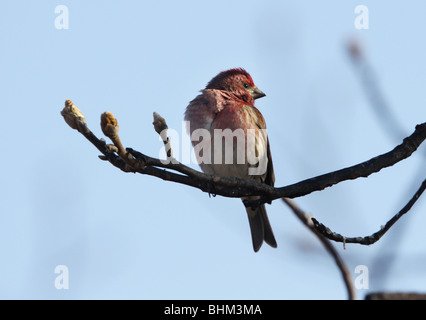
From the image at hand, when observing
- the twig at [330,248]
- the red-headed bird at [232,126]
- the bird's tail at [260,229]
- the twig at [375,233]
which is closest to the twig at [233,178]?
the twig at [375,233]

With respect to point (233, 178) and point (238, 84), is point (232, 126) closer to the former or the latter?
point (238, 84)

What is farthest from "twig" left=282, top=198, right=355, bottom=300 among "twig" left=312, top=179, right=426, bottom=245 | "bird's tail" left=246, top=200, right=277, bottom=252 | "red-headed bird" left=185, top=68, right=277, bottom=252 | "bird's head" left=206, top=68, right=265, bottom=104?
"bird's head" left=206, top=68, right=265, bottom=104

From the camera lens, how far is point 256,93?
8.82 m

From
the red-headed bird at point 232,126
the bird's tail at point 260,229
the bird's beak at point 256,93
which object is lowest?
the bird's tail at point 260,229

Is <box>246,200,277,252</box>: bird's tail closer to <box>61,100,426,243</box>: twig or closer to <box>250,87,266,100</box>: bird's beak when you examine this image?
<box>250,87,266,100</box>: bird's beak

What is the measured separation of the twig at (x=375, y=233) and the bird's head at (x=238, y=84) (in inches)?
165

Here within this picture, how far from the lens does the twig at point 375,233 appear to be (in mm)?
4504

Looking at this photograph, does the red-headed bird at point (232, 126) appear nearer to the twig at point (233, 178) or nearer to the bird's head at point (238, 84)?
the bird's head at point (238, 84)

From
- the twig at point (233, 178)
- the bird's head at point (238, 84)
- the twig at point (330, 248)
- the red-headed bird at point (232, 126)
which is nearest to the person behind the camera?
the twig at point (233, 178)

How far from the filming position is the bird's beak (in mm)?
8787

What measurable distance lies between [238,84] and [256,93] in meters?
0.33

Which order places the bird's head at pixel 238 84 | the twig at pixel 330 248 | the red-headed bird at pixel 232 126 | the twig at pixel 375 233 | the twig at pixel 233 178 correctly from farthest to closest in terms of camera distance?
the bird's head at pixel 238 84 → the red-headed bird at pixel 232 126 → the twig at pixel 330 248 → the twig at pixel 375 233 → the twig at pixel 233 178

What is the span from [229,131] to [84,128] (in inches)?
149
